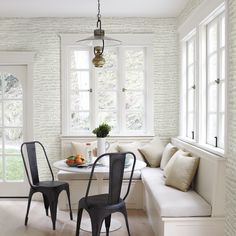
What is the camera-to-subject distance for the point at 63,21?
5383 millimetres

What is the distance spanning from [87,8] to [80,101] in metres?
1.36

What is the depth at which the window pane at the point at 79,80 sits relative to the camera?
548 cm

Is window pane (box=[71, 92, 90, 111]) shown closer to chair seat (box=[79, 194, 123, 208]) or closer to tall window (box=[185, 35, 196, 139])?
tall window (box=[185, 35, 196, 139])

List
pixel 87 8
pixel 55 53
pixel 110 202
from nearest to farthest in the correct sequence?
pixel 110 202
pixel 87 8
pixel 55 53

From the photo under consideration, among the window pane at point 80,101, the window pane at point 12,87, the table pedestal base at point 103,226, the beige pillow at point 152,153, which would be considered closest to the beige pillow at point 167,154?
the beige pillow at point 152,153

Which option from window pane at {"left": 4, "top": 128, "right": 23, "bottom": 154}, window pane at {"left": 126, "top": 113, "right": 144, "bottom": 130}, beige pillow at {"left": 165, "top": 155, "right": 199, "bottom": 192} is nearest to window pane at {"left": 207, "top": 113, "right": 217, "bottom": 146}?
beige pillow at {"left": 165, "top": 155, "right": 199, "bottom": 192}

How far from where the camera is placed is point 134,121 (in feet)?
18.1

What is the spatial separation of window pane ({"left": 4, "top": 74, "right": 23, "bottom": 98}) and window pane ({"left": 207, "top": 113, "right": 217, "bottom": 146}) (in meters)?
2.84

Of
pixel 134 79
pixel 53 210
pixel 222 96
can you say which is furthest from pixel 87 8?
pixel 53 210

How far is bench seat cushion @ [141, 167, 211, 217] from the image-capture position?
3.27 meters

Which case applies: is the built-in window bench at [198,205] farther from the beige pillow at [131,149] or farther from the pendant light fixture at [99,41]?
the pendant light fixture at [99,41]

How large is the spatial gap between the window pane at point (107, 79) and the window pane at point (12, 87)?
1186mm

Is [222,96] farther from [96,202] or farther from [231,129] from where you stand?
[96,202]

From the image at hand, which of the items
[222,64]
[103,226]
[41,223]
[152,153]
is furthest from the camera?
[152,153]
